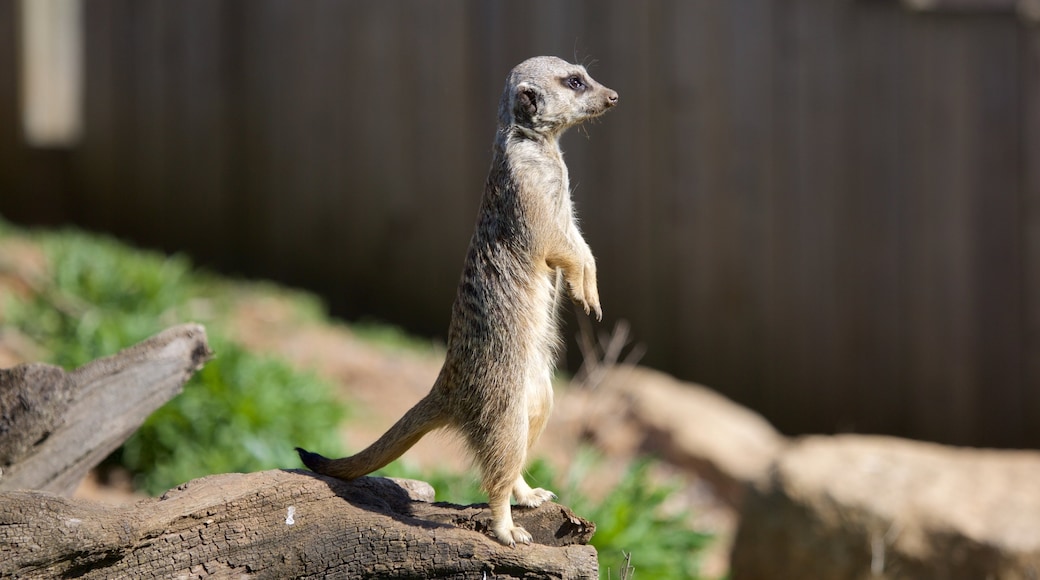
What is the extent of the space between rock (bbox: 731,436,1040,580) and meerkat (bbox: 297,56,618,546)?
2285 millimetres

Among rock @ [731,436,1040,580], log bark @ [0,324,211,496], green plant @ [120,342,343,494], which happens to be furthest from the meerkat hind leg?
green plant @ [120,342,343,494]

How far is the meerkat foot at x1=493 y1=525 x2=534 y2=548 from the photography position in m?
2.70

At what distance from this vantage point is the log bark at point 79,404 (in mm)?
3145

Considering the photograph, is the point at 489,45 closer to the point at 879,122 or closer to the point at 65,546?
the point at 879,122

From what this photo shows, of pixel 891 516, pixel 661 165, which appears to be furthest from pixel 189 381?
pixel 661 165

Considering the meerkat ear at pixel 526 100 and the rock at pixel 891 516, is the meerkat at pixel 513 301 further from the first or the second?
the rock at pixel 891 516

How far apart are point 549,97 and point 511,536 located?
3.79ft

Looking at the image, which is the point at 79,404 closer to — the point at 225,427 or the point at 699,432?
the point at 225,427

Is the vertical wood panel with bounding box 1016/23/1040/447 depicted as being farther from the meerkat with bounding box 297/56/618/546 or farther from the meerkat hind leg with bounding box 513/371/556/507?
the meerkat hind leg with bounding box 513/371/556/507

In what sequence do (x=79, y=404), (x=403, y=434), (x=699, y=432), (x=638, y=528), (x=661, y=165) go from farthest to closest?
(x=661, y=165)
(x=699, y=432)
(x=638, y=528)
(x=79, y=404)
(x=403, y=434)

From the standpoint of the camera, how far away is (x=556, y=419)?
6617 mm

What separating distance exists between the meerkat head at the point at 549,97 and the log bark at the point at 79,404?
1.26 meters

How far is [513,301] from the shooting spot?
2.80m

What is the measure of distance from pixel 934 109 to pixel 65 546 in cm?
696
